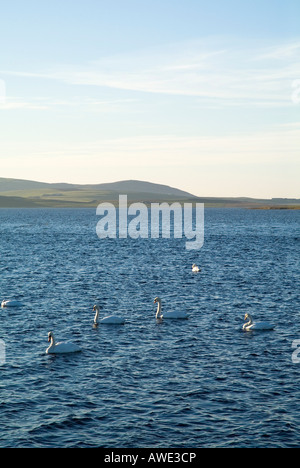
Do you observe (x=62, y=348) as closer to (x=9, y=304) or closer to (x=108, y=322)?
(x=108, y=322)

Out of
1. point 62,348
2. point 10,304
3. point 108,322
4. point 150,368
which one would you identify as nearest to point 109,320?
point 108,322

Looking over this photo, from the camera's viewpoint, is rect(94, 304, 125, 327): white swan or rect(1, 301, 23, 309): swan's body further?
rect(1, 301, 23, 309): swan's body

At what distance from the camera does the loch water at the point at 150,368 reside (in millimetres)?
22891

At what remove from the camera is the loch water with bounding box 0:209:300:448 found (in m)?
22.9

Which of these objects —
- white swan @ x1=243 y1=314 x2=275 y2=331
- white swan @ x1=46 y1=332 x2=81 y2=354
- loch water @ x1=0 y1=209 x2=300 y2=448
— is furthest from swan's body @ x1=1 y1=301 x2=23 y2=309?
white swan @ x1=243 y1=314 x2=275 y2=331

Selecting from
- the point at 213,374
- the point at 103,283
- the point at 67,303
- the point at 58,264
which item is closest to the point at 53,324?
the point at 67,303

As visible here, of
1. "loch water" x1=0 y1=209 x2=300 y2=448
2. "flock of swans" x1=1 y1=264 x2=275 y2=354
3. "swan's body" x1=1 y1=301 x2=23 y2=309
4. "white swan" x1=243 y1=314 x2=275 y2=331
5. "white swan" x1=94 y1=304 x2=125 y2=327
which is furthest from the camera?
"swan's body" x1=1 y1=301 x2=23 y2=309

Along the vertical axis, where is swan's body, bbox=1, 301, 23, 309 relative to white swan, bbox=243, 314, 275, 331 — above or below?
above

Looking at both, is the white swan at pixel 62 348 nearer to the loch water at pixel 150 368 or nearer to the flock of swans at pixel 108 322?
the flock of swans at pixel 108 322

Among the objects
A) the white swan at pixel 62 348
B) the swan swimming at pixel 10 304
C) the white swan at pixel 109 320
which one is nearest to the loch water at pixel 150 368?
the white swan at pixel 62 348

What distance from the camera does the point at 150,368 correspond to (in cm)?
3033

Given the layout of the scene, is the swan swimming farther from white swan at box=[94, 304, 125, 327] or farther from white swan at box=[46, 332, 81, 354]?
white swan at box=[46, 332, 81, 354]

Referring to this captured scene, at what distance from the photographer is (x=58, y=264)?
79.9 metres

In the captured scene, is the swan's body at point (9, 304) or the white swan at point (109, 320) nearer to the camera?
the white swan at point (109, 320)
